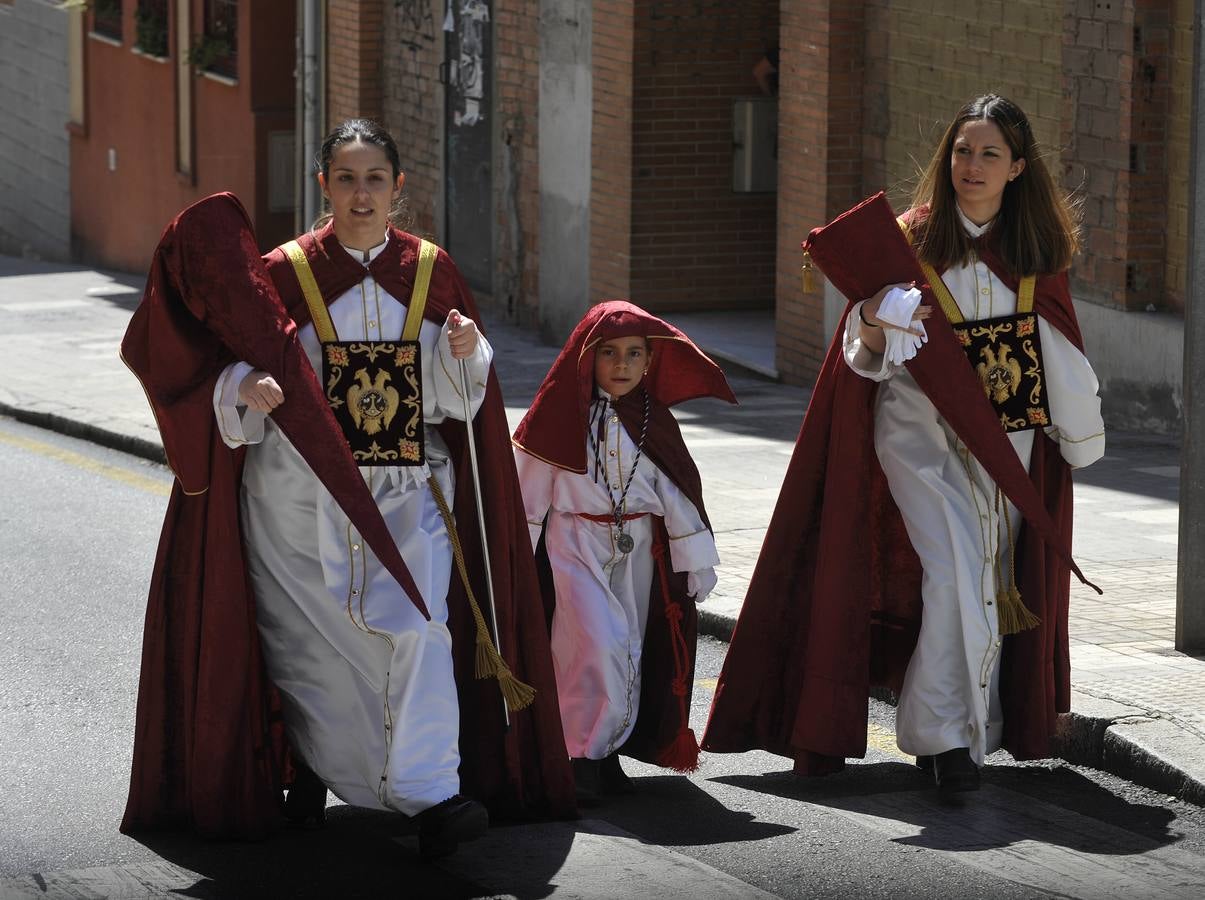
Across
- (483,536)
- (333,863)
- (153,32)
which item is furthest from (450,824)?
(153,32)

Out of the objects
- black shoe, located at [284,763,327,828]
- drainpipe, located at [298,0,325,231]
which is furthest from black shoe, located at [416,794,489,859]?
drainpipe, located at [298,0,325,231]

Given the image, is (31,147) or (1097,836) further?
(31,147)

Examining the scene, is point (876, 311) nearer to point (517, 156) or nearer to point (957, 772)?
point (957, 772)

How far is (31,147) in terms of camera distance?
29.5m

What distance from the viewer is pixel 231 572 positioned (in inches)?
245

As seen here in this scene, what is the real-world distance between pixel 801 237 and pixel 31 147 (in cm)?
1675

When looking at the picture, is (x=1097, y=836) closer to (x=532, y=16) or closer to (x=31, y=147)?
(x=532, y=16)

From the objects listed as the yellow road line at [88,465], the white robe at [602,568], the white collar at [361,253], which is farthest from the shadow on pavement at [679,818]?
the yellow road line at [88,465]

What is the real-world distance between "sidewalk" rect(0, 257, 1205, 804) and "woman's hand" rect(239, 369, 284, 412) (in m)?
2.71

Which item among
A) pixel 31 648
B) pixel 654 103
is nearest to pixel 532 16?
pixel 654 103

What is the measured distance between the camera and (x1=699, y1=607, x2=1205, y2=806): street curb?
6.75 metres

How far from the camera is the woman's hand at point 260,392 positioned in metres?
5.96

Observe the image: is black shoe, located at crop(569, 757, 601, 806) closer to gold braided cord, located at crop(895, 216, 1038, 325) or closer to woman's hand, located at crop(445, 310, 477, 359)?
woman's hand, located at crop(445, 310, 477, 359)

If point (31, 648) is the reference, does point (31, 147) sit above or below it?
above
